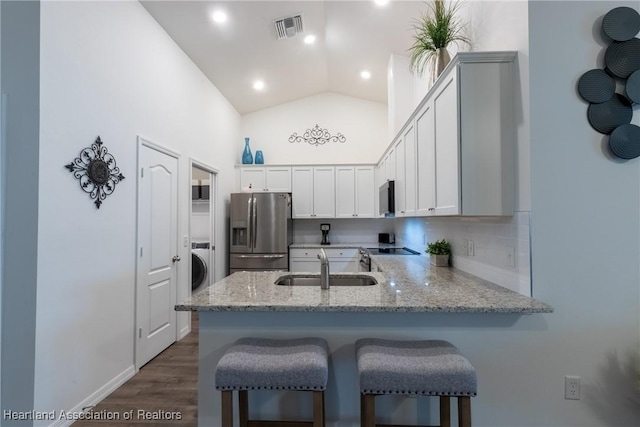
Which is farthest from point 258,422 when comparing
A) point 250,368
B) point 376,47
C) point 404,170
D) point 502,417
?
point 376,47

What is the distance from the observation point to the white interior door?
266 cm

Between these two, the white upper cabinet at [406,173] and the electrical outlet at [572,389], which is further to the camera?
the white upper cabinet at [406,173]

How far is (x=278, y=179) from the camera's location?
5.02 meters

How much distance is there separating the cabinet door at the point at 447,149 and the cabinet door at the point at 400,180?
96 centimetres

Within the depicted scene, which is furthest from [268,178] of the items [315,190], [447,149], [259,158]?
[447,149]

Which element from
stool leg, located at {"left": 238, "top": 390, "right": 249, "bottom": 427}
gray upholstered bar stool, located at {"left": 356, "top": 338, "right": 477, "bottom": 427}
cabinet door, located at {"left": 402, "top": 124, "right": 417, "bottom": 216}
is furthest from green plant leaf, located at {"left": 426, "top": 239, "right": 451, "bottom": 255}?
stool leg, located at {"left": 238, "top": 390, "right": 249, "bottom": 427}

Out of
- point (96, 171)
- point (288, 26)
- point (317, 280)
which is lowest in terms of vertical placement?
point (317, 280)

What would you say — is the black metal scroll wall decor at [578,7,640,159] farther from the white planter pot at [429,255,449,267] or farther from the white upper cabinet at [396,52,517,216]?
the white planter pot at [429,255,449,267]

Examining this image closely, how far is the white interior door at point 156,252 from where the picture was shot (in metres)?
2.66

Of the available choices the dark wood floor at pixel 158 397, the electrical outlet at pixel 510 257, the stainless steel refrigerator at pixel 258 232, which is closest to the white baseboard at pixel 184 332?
the dark wood floor at pixel 158 397

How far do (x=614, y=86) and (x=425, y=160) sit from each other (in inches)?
41.6

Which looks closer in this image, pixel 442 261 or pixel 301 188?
pixel 442 261

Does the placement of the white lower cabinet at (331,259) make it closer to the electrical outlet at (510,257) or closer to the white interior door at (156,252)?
the white interior door at (156,252)

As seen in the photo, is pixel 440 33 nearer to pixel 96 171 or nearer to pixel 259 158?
pixel 96 171
